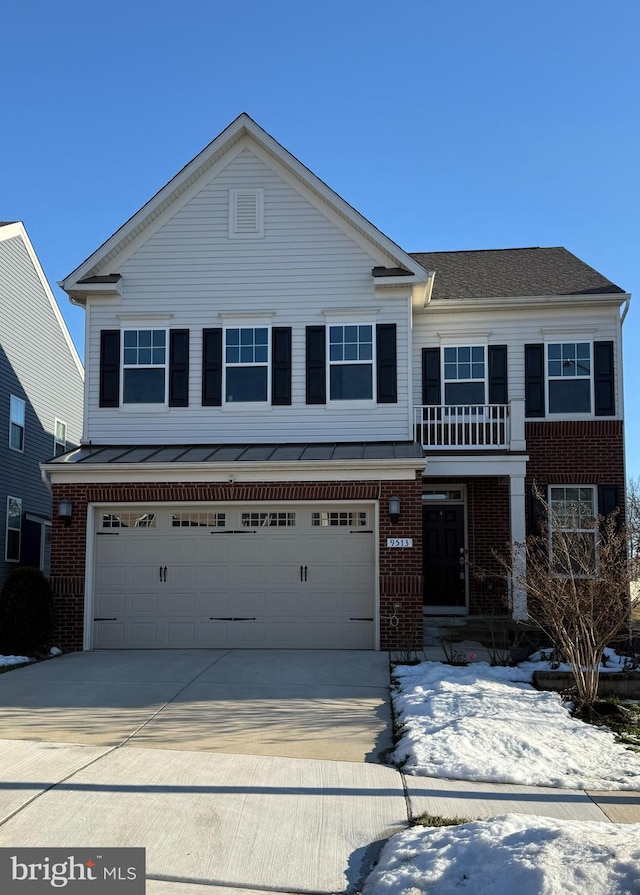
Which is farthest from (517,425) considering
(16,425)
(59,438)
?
(59,438)

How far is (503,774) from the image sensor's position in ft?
22.8

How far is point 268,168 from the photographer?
16.4 meters

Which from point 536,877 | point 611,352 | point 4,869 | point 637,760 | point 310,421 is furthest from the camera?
point 611,352

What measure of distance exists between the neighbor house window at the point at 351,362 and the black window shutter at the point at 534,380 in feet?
11.8

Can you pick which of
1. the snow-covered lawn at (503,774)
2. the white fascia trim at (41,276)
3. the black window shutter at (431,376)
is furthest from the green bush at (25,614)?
the white fascia trim at (41,276)

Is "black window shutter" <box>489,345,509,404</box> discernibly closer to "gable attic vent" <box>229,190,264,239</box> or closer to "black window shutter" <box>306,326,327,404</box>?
"black window shutter" <box>306,326,327,404</box>

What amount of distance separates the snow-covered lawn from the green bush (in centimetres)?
596

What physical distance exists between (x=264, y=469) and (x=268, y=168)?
19.7 feet

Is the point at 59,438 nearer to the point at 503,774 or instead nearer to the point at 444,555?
the point at 444,555

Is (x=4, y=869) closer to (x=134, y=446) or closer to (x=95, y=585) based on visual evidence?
(x=95, y=585)

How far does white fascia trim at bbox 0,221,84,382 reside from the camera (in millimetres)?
21484

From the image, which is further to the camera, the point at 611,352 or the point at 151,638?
the point at 611,352

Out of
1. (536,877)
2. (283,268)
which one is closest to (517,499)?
(283,268)

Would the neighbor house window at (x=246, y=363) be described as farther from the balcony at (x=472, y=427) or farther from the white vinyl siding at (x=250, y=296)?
the balcony at (x=472, y=427)
